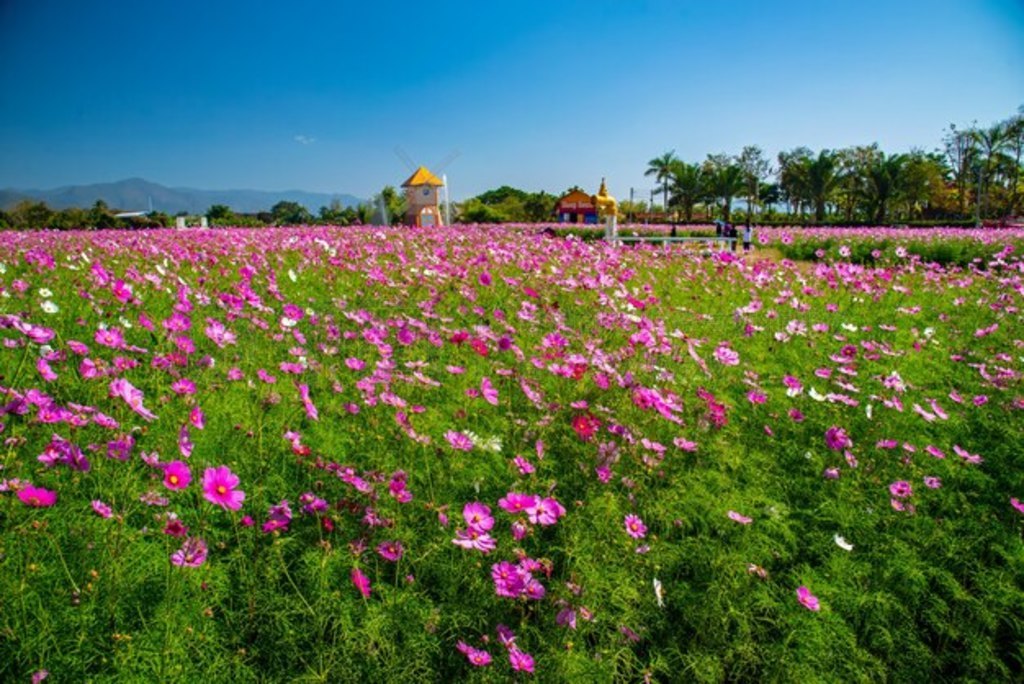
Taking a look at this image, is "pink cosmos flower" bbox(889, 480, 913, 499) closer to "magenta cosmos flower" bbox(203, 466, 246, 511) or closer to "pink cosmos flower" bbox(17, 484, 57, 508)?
"magenta cosmos flower" bbox(203, 466, 246, 511)

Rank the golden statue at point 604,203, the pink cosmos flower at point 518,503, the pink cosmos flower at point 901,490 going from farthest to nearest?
the golden statue at point 604,203 → the pink cosmos flower at point 901,490 → the pink cosmos flower at point 518,503

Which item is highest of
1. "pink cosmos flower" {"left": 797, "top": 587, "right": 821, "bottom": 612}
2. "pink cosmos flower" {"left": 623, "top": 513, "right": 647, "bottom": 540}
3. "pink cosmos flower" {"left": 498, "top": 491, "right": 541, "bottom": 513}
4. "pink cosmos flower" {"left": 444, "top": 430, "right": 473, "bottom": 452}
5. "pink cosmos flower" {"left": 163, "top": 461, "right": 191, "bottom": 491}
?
"pink cosmos flower" {"left": 163, "top": 461, "right": 191, "bottom": 491}

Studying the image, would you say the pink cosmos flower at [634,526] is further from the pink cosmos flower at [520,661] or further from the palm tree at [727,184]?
the palm tree at [727,184]

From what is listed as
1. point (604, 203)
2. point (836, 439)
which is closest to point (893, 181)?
point (604, 203)

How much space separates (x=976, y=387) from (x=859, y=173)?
4525cm

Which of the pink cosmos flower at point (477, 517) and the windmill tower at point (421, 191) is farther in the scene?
the windmill tower at point (421, 191)

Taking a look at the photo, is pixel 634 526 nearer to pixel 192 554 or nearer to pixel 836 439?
pixel 836 439

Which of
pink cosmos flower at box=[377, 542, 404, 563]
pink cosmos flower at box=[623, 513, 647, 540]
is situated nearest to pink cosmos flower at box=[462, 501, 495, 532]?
pink cosmos flower at box=[377, 542, 404, 563]

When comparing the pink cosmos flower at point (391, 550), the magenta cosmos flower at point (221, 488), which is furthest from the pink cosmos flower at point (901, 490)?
the magenta cosmos flower at point (221, 488)

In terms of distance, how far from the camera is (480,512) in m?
1.82

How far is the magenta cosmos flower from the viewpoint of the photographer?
1.42 m

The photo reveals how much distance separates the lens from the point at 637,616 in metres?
2.07

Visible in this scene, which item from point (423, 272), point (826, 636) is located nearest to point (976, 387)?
point (826, 636)

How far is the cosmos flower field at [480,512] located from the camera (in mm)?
1702
